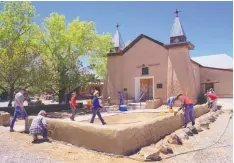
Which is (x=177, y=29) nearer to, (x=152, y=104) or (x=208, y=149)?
(x=152, y=104)

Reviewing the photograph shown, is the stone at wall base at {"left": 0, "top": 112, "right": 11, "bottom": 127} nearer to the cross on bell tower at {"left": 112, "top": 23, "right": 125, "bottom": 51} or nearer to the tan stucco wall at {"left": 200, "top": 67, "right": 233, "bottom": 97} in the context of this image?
the cross on bell tower at {"left": 112, "top": 23, "right": 125, "bottom": 51}

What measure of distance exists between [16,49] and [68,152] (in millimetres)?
12789

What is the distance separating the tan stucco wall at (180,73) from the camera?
68.0ft

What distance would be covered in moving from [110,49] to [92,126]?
62.9 ft

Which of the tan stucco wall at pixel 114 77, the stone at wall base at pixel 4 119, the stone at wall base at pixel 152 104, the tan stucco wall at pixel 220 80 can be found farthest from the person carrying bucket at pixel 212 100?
the stone at wall base at pixel 4 119

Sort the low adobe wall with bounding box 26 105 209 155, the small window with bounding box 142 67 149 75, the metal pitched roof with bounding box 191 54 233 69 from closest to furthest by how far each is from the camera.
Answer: the low adobe wall with bounding box 26 105 209 155 → the small window with bounding box 142 67 149 75 → the metal pitched roof with bounding box 191 54 233 69

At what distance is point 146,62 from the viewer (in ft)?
77.0

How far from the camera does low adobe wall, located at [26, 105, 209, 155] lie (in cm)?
702

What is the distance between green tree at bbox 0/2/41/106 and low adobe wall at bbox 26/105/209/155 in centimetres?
989

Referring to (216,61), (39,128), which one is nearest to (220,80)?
(216,61)

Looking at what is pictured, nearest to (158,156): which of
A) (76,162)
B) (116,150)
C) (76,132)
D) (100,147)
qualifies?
(116,150)

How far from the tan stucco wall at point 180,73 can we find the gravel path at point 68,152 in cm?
1172

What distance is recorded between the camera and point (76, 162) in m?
6.50

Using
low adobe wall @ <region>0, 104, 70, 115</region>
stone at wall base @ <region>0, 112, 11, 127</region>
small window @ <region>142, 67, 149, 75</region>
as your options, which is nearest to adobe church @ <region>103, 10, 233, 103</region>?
small window @ <region>142, 67, 149, 75</region>
